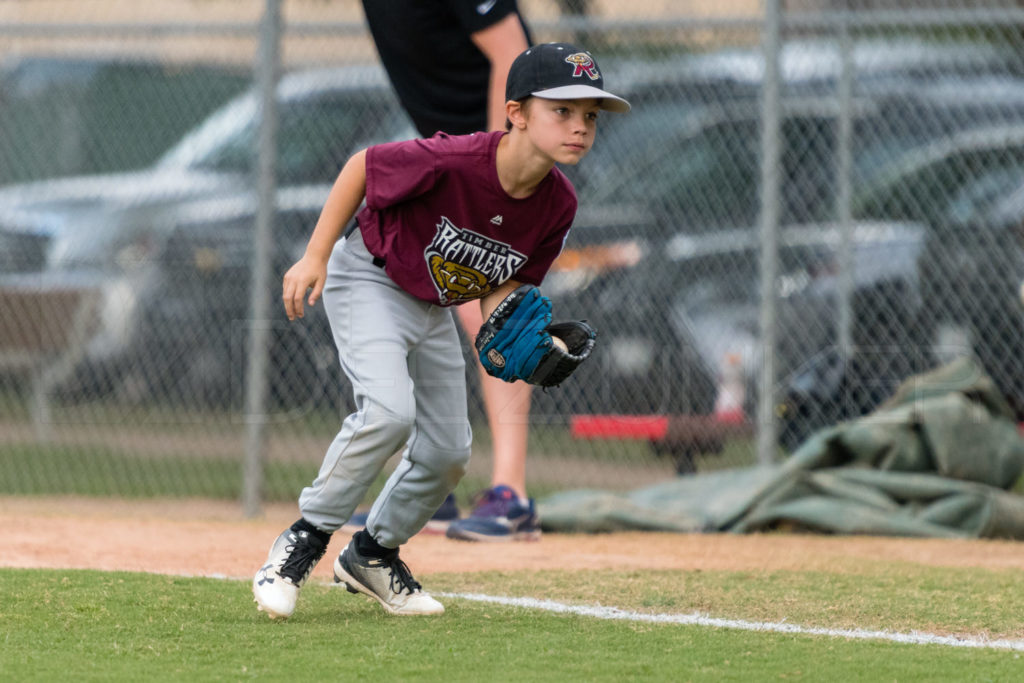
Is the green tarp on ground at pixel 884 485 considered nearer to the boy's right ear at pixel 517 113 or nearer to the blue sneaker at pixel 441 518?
the blue sneaker at pixel 441 518

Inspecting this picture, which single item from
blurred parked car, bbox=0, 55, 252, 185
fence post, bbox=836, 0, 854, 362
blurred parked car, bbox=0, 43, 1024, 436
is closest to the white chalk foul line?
blurred parked car, bbox=0, 43, 1024, 436

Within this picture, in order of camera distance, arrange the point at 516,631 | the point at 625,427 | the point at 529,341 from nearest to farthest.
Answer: the point at 516,631 → the point at 529,341 → the point at 625,427

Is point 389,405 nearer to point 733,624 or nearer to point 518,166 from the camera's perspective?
point 518,166

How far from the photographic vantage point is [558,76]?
370cm

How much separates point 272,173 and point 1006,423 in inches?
134

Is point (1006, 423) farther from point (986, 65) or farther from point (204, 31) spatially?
point (204, 31)

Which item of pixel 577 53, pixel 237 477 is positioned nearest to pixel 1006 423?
pixel 577 53

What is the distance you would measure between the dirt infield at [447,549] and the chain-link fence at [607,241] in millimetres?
777

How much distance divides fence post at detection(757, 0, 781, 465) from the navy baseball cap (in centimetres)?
257

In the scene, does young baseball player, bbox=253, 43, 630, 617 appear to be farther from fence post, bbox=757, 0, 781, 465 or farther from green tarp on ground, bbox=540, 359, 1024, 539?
fence post, bbox=757, 0, 781, 465

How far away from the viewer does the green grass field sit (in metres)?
3.08

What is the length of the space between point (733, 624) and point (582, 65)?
4.98 ft

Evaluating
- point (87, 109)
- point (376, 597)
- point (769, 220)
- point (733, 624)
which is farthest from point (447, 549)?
point (87, 109)

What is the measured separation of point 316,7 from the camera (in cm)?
964
